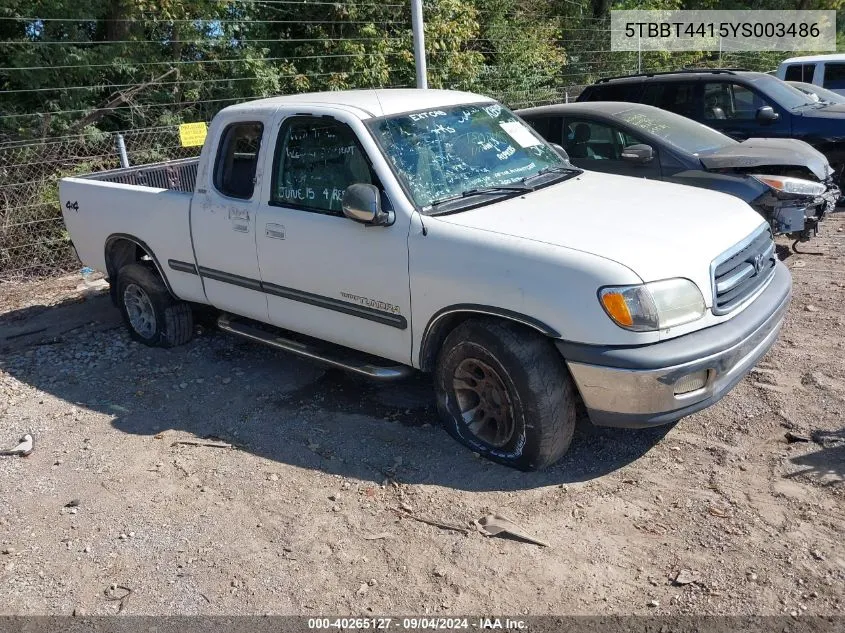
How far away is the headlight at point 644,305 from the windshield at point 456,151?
1270 mm

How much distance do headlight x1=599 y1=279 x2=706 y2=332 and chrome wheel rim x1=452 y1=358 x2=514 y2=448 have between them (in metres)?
0.76

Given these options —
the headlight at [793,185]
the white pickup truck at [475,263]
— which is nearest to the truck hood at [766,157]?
the headlight at [793,185]

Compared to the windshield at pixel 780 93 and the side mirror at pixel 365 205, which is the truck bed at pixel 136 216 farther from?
the windshield at pixel 780 93

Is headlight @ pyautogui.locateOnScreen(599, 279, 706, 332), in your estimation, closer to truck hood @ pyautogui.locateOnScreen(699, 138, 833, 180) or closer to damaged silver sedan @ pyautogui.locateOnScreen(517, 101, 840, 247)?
damaged silver sedan @ pyautogui.locateOnScreen(517, 101, 840, 247)

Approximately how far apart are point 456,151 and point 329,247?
0.98m

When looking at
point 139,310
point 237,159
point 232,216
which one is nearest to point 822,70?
point 237,159

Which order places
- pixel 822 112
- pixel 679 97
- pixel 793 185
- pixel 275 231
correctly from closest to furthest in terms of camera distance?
pixel 275 231 → pixel 793 185 → pixel 822 112 → pixel 679 97

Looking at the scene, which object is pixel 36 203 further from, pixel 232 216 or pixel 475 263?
pixel 475 263

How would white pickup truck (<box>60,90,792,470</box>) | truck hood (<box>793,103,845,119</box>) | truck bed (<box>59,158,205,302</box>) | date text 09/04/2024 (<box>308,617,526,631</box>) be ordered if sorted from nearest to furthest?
date text 09/04/2024 (<box>308,617,526,631</box>) → white pickup truck (<box>60,90,792,470</box>) → truck bed (<box>59,158,205,302</box>) → truck hood (<box>793,103,845,119</box>)

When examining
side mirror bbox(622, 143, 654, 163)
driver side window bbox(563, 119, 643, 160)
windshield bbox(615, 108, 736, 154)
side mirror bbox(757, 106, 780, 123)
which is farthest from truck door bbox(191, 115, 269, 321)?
side mirror bbox(757, 106, 780, 123)

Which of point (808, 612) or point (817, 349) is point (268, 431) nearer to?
point (808, 612)

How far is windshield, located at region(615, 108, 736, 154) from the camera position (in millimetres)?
7688

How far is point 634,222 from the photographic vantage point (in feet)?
13.8

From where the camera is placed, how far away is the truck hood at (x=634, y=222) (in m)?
3.87
